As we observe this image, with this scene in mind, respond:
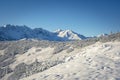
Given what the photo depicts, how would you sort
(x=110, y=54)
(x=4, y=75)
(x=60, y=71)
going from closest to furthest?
(x=60, y=71) → (x=110, y=54) → (x=4, y=75)

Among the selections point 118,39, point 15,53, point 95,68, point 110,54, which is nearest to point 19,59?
point 15,53

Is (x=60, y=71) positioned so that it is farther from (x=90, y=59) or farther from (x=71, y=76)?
(x=90, y=59)

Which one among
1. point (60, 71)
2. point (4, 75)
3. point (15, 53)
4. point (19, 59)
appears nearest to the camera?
point (60, 71)

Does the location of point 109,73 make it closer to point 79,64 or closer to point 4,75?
point 79,64

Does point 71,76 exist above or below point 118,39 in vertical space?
below

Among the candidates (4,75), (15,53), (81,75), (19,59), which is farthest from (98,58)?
(15,53)

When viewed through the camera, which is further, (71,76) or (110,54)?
(110,54)

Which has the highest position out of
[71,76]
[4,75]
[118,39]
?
[118,39]

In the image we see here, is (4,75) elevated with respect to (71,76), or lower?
lower

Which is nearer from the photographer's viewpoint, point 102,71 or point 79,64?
point 102,71
